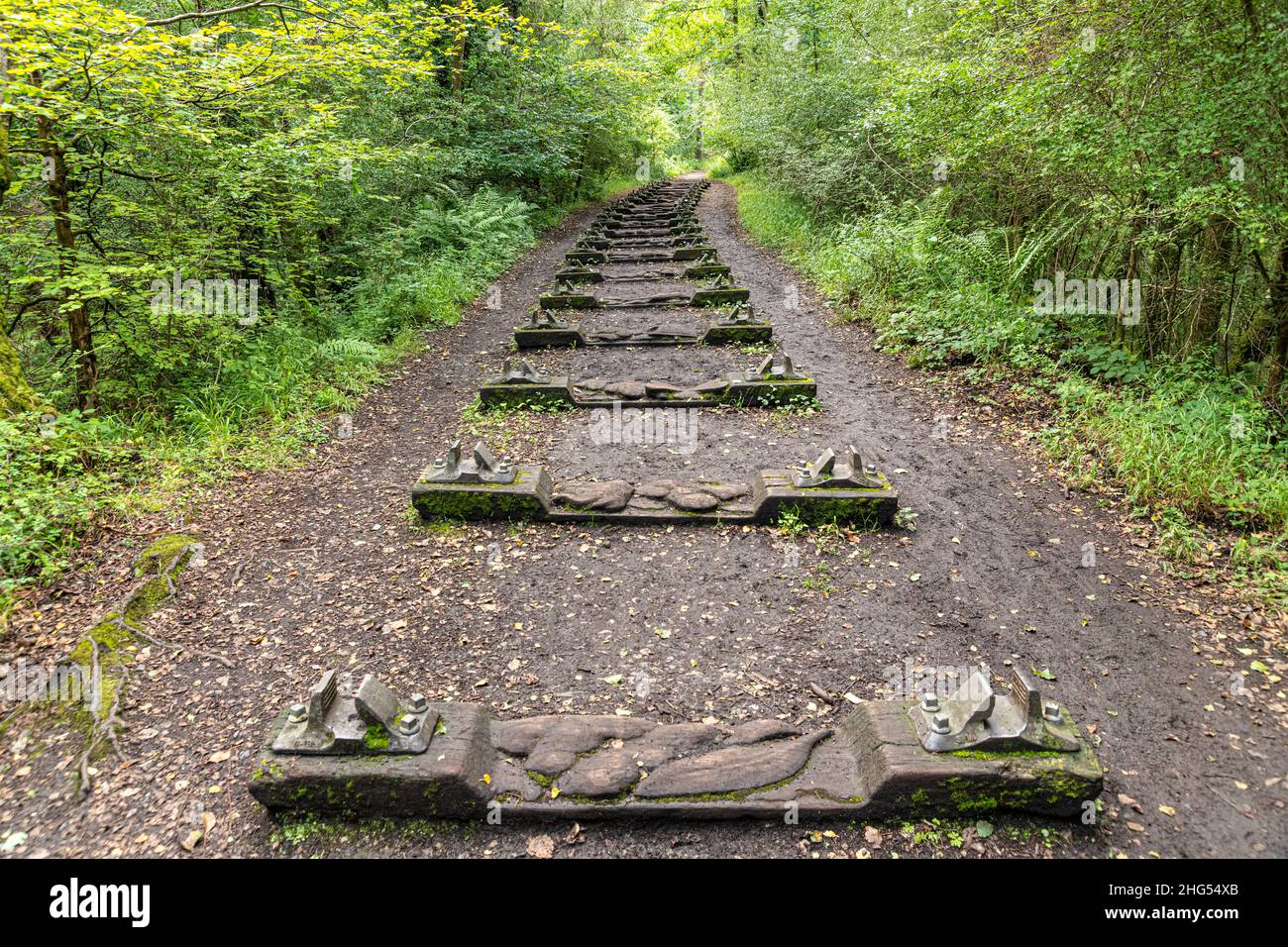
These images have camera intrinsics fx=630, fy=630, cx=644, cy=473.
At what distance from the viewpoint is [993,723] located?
8.44ft

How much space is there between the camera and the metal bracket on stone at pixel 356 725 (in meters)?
2.50

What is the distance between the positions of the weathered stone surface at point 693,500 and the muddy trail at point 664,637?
0.18 metres

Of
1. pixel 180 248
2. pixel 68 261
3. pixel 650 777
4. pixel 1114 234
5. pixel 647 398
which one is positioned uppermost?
pixel 1114 234

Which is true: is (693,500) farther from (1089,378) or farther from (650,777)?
(1089,378)

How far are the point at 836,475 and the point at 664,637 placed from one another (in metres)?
1.94

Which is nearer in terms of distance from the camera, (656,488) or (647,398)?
(656,488)

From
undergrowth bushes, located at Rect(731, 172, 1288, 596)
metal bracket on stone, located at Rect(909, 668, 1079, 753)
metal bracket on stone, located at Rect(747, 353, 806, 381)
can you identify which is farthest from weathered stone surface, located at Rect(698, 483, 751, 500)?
undergrowth bushes, located at Rect(731, 172, 1288, 596)

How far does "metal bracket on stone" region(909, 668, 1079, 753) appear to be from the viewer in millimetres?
2490

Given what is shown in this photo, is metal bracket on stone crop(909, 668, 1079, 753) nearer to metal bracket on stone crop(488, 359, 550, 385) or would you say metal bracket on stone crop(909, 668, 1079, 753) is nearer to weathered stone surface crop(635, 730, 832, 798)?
weathered stone surface crop(635, 730, 832, 798)

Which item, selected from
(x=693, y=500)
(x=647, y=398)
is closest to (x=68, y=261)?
(x=647, y=398)

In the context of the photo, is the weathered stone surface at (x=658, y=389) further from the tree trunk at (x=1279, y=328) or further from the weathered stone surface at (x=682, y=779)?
the tree trunk at (x=1279, y=328)

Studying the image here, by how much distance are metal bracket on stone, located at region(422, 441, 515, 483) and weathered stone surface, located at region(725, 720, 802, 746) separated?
8.50ft
